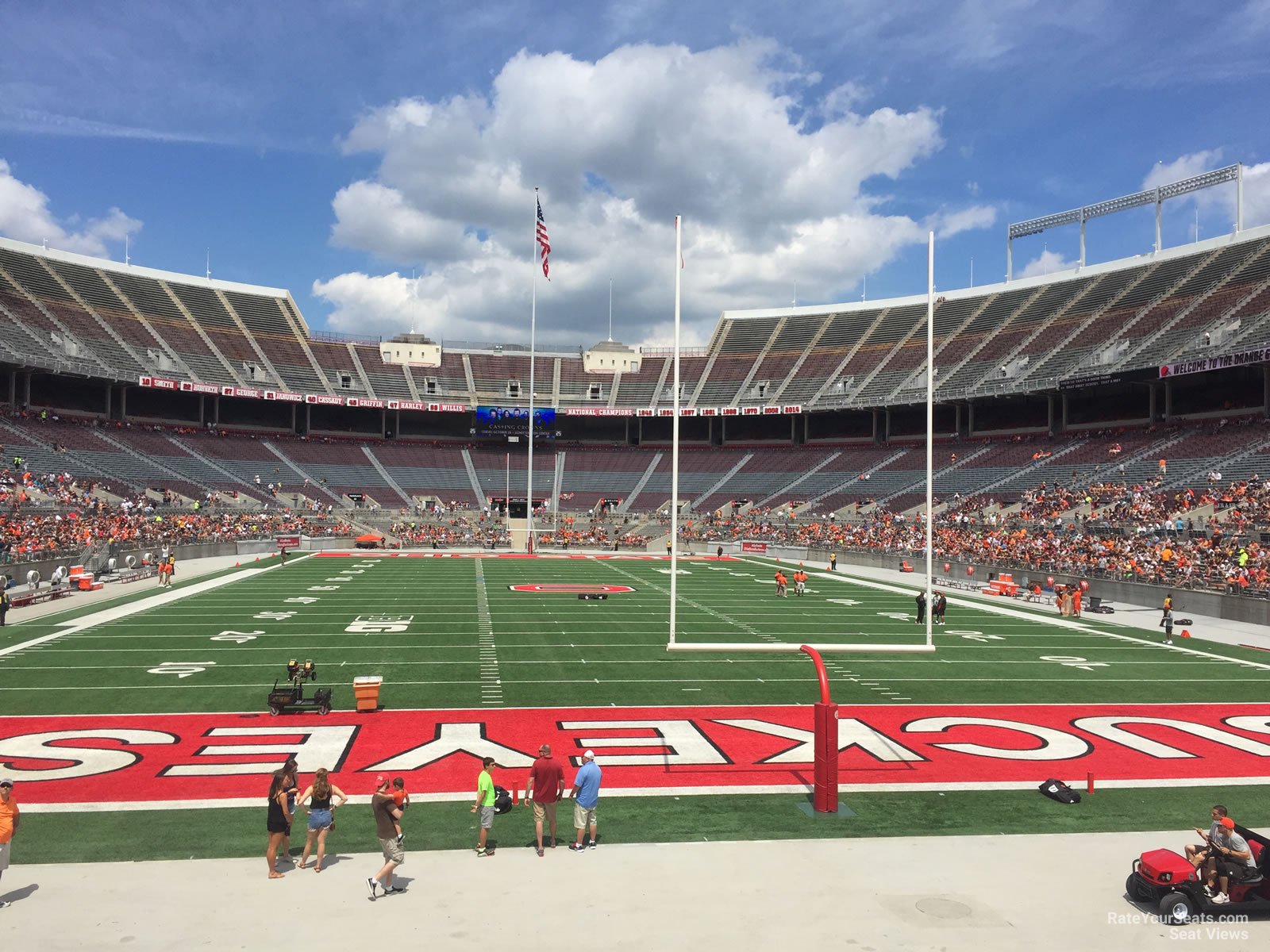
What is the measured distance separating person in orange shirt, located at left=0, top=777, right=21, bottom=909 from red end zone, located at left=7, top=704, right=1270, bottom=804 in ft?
8.12

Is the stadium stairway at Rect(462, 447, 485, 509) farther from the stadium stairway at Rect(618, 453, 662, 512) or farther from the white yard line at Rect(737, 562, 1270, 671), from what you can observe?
the white yard line at Rect(737, 562, 1270, 671)

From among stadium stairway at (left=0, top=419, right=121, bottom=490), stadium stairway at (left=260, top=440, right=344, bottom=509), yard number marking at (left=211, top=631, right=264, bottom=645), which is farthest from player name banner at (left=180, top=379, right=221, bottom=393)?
yard number marking at (left=211, top=631, right=264, bottom=645)

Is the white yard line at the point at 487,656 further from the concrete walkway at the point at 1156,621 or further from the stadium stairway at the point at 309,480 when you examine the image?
the stadium stairway at the point at 309,480

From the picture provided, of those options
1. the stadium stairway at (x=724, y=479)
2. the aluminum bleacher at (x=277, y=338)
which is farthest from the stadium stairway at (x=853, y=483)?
the aluminum bleacher at (x=277, y=338)

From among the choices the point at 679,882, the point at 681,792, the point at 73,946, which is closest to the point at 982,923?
the point at 679,882

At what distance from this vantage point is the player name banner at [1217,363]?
138 feet

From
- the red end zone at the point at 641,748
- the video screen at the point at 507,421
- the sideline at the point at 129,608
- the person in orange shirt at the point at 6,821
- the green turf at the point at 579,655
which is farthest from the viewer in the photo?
the video screen at the point at 507,421

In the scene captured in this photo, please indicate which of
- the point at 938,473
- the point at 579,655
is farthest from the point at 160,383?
the point at 938,473

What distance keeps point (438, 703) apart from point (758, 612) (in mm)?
14080

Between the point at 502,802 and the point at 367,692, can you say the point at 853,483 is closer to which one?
the point at 367,692

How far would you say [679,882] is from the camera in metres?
8.57

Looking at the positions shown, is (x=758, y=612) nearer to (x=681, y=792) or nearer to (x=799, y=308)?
(x=681, y=792)

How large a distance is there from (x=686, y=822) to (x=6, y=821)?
6798mm

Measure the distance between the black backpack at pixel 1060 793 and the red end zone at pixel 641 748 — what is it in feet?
2.01
